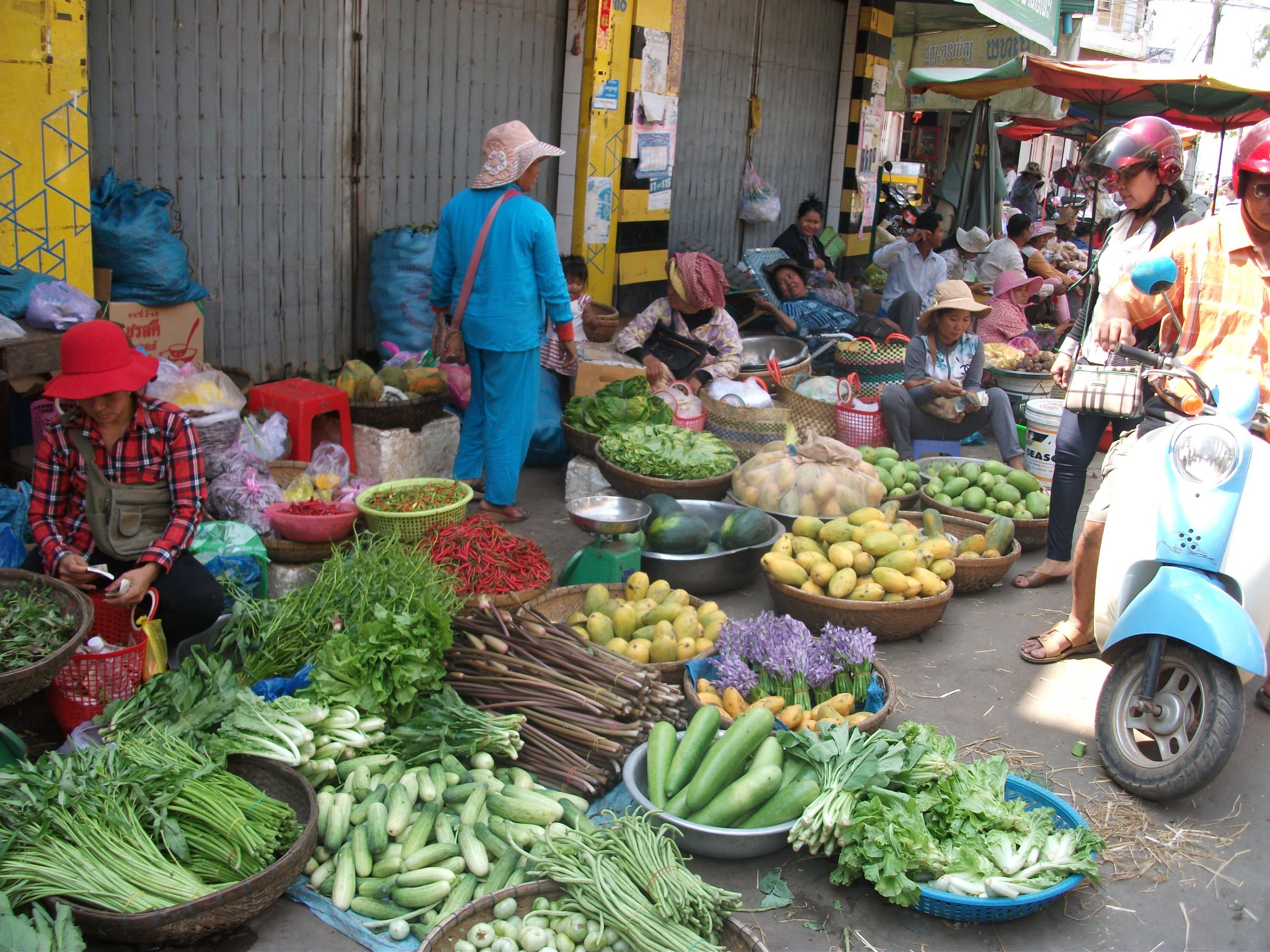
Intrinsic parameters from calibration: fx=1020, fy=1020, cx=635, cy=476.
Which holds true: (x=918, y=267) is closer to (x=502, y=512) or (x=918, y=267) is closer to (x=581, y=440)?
(x=581, y=440)

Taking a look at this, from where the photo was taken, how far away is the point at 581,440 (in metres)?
5.97

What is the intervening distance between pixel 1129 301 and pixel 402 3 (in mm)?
4744

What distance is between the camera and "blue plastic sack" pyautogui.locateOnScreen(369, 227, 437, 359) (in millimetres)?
6273

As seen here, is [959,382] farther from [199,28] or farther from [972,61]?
[972,61]

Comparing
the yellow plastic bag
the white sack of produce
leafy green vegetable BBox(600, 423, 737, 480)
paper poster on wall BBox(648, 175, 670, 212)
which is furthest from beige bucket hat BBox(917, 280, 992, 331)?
the yellow plastic bag

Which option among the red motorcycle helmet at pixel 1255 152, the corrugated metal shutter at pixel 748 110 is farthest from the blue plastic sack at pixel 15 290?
the corrugated metal shutter at pixel 748 110

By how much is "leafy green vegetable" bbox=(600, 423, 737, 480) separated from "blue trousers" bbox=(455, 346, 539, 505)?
0.47 metres

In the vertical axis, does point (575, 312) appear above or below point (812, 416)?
above

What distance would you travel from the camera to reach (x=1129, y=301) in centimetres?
400

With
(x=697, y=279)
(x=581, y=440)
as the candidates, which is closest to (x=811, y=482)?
(x=581, y=440)

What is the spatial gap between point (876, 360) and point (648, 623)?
4.23 m

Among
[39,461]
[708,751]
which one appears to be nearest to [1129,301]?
[708,751]

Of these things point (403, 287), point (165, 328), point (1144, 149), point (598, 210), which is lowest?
point (165, 328)

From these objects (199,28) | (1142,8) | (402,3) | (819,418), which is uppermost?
(1142,8)
